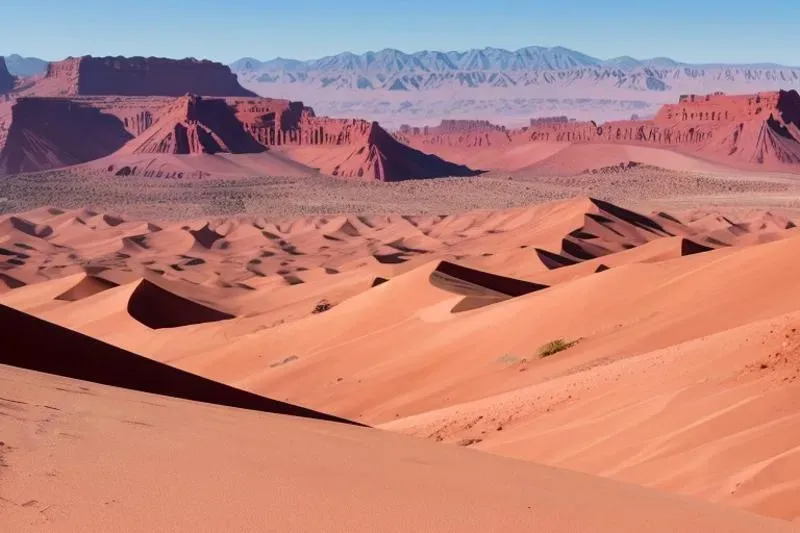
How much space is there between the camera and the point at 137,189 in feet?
287

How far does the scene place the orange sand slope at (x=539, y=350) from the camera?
26.0ft

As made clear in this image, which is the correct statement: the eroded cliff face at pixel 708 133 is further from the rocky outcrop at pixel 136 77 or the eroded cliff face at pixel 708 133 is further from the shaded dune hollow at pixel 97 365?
the shaded dune hollow at pixel 97 365

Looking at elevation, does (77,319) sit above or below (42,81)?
below

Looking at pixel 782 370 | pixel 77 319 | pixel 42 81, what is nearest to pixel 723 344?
pixel 782 370

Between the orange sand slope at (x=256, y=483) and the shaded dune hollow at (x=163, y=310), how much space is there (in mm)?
18646

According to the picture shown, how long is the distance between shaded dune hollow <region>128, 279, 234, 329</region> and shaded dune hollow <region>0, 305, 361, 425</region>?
15.0 m

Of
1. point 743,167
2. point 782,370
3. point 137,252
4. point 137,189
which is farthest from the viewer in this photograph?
point 743,167

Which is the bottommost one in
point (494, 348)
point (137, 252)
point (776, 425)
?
point (137, 252)

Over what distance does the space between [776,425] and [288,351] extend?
12.8 m

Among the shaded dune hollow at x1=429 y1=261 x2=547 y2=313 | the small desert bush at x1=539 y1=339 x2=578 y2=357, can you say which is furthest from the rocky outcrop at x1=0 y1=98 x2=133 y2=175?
the small desert bush at x1=539 y1=339 x2=578 y2=357

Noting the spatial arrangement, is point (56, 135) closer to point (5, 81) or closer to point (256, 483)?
point (5, 81)

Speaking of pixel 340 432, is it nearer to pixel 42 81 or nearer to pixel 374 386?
pixel 374 386

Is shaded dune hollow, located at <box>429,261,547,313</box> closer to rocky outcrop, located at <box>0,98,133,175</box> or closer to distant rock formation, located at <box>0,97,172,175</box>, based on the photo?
distant rock formation, located at <box>0,97,172,175</box>

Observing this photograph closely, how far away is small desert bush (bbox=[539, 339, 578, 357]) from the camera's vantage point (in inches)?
553
